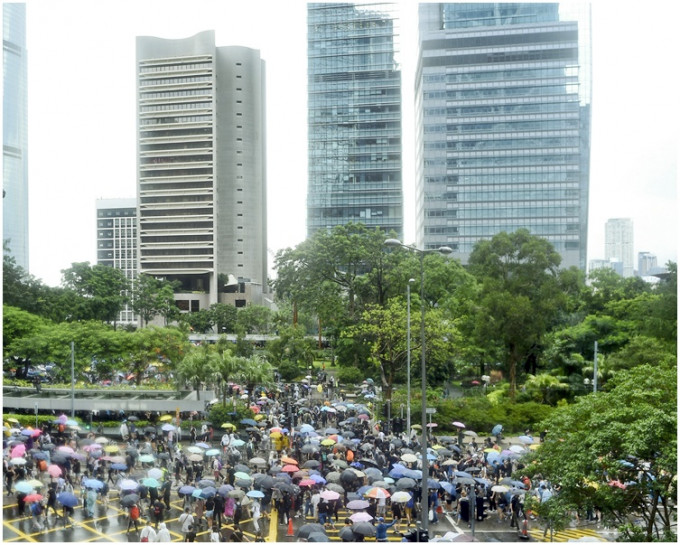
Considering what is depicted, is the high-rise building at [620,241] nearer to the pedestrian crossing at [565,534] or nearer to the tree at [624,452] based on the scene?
the pedestrian crossing at [565,534]

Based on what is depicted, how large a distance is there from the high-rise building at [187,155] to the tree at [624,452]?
56877 mm

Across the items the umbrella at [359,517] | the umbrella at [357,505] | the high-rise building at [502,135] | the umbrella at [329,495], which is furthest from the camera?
the high-rise building at [502,135]

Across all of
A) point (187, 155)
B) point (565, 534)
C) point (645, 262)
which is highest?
point (187, 155)

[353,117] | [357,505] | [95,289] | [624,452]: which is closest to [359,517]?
[357,505]

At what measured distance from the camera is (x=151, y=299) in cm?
4684

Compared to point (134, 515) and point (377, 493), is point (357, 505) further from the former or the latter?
point (134, 515)

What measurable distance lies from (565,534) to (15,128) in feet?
177

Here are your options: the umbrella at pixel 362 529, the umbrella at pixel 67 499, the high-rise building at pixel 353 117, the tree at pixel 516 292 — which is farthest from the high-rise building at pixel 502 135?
the umbrella at pixel 67 499

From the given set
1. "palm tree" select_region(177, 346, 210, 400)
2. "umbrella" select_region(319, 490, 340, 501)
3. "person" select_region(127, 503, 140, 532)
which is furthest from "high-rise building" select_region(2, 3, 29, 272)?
"umbrella" select_region(319, 490, 340, 501)

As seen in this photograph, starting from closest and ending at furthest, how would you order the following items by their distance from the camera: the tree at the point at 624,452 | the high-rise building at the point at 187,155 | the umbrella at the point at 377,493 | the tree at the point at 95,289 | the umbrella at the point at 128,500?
1. the tree at the point at 624,452
2. the umbrella at the point at 128,500
3. the umbrella at the point at 377,493
4. the tree at the point at 95,289
5. the high-rise building at the point at 187,155

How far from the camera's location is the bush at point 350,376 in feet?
123

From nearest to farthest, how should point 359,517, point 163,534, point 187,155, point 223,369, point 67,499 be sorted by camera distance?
1. point 163,534
2. point 359,517
3. point 67,499
4. point 223,369
5. point 187,155

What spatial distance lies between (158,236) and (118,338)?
36.9m

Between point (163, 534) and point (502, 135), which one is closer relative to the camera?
point (163, 534)
